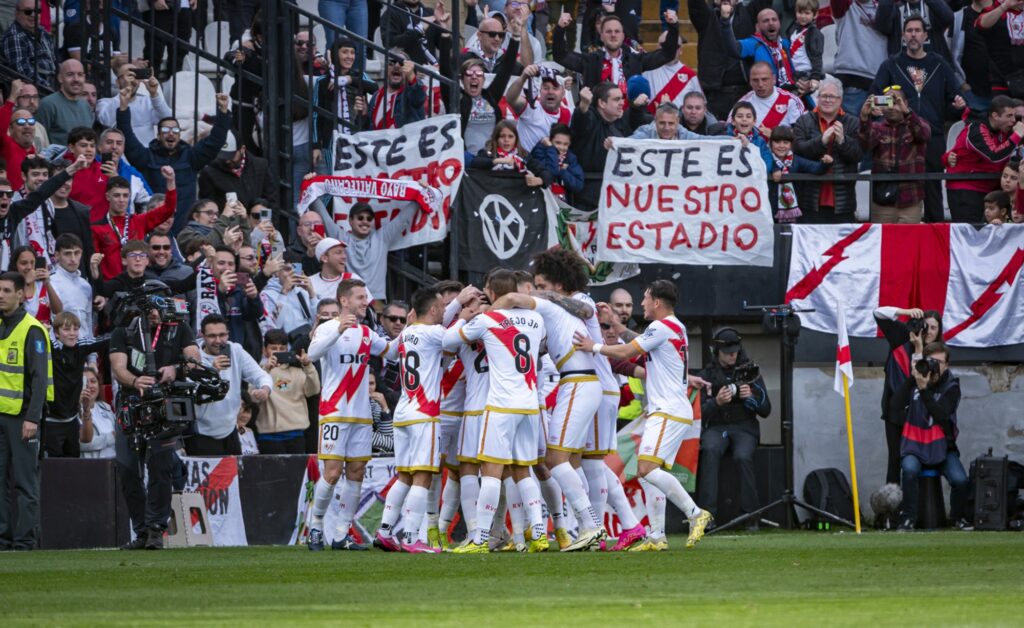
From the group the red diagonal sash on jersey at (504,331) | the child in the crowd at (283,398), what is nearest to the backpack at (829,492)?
the child in the crowd at (283,398)

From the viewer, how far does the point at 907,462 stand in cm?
1880

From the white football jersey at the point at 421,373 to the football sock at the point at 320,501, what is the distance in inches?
41.2

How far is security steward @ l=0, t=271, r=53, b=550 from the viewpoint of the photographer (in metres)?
15.4

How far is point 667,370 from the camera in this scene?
1455cm

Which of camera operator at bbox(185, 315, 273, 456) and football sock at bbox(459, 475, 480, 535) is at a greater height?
camera operator at bbox(185, 315, 273, 456)

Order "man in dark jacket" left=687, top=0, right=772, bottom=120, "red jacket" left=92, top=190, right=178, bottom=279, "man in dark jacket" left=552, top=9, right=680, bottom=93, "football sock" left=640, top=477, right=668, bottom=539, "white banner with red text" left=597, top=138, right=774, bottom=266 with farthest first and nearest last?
"man in dark jacket" left=687, top=0, right=772, bottom=120
"man in dark jacket" left=552, top=9, right=680, bottom=93
"white banner with red text" left=597, top=138, right=774, bottom=266
"red jacket" left=92, top=190, right=178, bottom=279
"football sock" left=640, top=477, right=668, bottom=539

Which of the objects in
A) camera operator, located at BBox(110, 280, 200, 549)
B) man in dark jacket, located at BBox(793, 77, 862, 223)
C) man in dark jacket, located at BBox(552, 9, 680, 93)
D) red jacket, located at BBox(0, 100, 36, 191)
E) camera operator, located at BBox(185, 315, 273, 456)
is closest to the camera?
camera operator, located at BBox(110, 280, 200, 549)

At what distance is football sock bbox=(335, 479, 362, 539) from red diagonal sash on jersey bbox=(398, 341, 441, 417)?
44.1 inches

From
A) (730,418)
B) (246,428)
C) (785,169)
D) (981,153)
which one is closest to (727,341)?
(730,418)

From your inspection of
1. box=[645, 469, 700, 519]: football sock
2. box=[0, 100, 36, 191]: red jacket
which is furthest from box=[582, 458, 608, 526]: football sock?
box=[0, 100, 36, 191]: red jacket

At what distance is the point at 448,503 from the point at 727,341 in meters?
4.86

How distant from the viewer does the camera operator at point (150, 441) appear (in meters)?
15.2

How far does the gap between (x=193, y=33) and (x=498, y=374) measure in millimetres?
11362

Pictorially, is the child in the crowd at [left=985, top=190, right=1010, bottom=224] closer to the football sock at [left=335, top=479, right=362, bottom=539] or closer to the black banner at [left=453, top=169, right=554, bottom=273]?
the black banner at [left=453, top=169, right=554, bottom=273]
